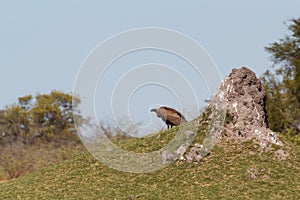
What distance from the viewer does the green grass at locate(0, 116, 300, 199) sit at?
1217 centimetres

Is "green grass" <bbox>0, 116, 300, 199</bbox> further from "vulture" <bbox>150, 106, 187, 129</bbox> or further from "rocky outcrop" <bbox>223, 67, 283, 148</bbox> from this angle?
"vulture" <bbox>150, 106, 187, 129</bbox>

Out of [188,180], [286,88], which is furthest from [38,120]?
[188,180]

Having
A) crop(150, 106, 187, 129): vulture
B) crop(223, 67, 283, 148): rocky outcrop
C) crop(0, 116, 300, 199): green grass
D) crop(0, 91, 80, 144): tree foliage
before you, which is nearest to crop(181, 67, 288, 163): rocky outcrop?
crop(223, 67, 283, 148): rocky outcrop

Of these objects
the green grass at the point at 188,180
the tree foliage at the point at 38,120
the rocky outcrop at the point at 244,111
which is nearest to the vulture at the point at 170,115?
the green grass at the point at 188,180

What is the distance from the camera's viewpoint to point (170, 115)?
1541cm

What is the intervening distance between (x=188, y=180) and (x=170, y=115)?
2.99 metres

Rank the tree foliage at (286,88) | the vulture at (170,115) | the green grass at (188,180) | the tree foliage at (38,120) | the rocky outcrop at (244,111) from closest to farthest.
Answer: the green grass at (188,180) < the rocky outcrop at (244,111) < the vulture at (170,115) < the tree foliage at (286,88) < the tree foliage at (38,120)

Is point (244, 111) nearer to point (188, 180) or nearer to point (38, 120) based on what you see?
point (188, 180)

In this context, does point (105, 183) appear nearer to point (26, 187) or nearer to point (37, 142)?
point (26, 187)

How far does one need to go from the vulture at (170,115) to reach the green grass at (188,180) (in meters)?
1.15

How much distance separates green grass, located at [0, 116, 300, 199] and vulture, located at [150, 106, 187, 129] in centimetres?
115

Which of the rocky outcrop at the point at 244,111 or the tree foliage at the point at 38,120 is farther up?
the tree foliage at the point at 38,120

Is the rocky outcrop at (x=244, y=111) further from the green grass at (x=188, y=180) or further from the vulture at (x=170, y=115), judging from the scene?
the vulture at (x=170, y=115)

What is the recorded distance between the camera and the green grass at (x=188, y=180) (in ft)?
39.9
